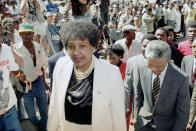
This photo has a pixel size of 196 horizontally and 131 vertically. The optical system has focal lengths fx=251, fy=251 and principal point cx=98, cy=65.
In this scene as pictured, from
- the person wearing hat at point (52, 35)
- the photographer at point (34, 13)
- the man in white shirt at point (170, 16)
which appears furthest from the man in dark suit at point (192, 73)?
the man in white shirt at point (170, 16)

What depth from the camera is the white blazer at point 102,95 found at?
2.12 metres

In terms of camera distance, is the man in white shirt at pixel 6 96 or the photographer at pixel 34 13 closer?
the man in white shirt at pixel 6 96

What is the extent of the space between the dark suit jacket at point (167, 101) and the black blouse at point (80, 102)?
79 centimetres

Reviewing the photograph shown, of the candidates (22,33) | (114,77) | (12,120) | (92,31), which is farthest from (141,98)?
(22,33)

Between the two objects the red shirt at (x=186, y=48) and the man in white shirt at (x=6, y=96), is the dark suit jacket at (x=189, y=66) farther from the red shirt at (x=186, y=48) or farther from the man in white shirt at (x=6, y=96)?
the man in white shirt at (x=6, y=96)

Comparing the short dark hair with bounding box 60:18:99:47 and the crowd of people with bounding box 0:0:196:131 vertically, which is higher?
the short dark hair with bounding box 60:18:99:47

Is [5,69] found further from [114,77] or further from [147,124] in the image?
[147,124]

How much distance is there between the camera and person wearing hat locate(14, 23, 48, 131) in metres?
3.64

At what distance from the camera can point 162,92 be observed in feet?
8.39

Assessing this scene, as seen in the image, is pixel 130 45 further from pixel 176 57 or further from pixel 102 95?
pixel 102 95

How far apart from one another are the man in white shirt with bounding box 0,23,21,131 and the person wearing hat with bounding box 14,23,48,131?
2.17ft

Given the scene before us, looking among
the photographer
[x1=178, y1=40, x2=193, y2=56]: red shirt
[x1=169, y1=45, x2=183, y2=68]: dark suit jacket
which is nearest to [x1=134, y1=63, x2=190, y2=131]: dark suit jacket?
[x1=169, y1=45, x2=183, y2=68]: dark suit jacket

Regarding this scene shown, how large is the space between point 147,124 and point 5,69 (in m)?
1.68

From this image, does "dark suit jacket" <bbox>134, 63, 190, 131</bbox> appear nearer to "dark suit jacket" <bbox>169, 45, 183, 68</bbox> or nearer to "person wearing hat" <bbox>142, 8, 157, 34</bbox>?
"dark suit jacket" <bbox>169, 45, 183, 68</bbox>
